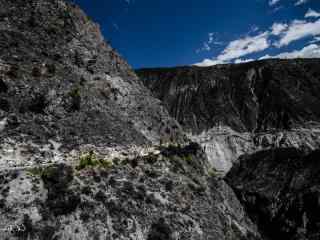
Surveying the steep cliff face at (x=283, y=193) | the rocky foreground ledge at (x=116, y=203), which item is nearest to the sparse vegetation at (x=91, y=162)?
the rocky foreground ledge at (x=116, y=203)

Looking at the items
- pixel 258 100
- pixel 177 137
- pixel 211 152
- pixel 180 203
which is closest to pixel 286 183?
pixel 177 137

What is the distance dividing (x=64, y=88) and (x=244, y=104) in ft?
169

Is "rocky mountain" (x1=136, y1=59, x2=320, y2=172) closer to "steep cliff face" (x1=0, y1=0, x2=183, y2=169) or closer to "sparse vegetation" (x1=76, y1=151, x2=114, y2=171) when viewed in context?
"steep cliff face" (x1=0, y1=0, x2=183, y2=169)

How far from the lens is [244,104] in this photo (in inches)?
2473

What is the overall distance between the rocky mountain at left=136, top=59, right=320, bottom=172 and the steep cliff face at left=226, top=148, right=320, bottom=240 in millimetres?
17933

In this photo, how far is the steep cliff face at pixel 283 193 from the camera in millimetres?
19516

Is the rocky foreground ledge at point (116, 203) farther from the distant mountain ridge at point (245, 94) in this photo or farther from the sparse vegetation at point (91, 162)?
the distant mountain ridge at point (245, 94)

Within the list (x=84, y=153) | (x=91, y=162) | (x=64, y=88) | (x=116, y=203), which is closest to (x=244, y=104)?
(x=64, y=88)

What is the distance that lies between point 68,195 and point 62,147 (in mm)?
3553

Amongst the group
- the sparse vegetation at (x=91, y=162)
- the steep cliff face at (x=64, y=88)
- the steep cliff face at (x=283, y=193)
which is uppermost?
the steep cliff face at (x=64, y=88)

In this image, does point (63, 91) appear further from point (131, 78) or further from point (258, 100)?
point (258, 100)

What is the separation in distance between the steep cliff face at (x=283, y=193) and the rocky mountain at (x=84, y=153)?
176cm

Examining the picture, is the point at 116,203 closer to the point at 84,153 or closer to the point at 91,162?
the point at 91,162

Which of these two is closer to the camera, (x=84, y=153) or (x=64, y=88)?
(x=84, y=153)
